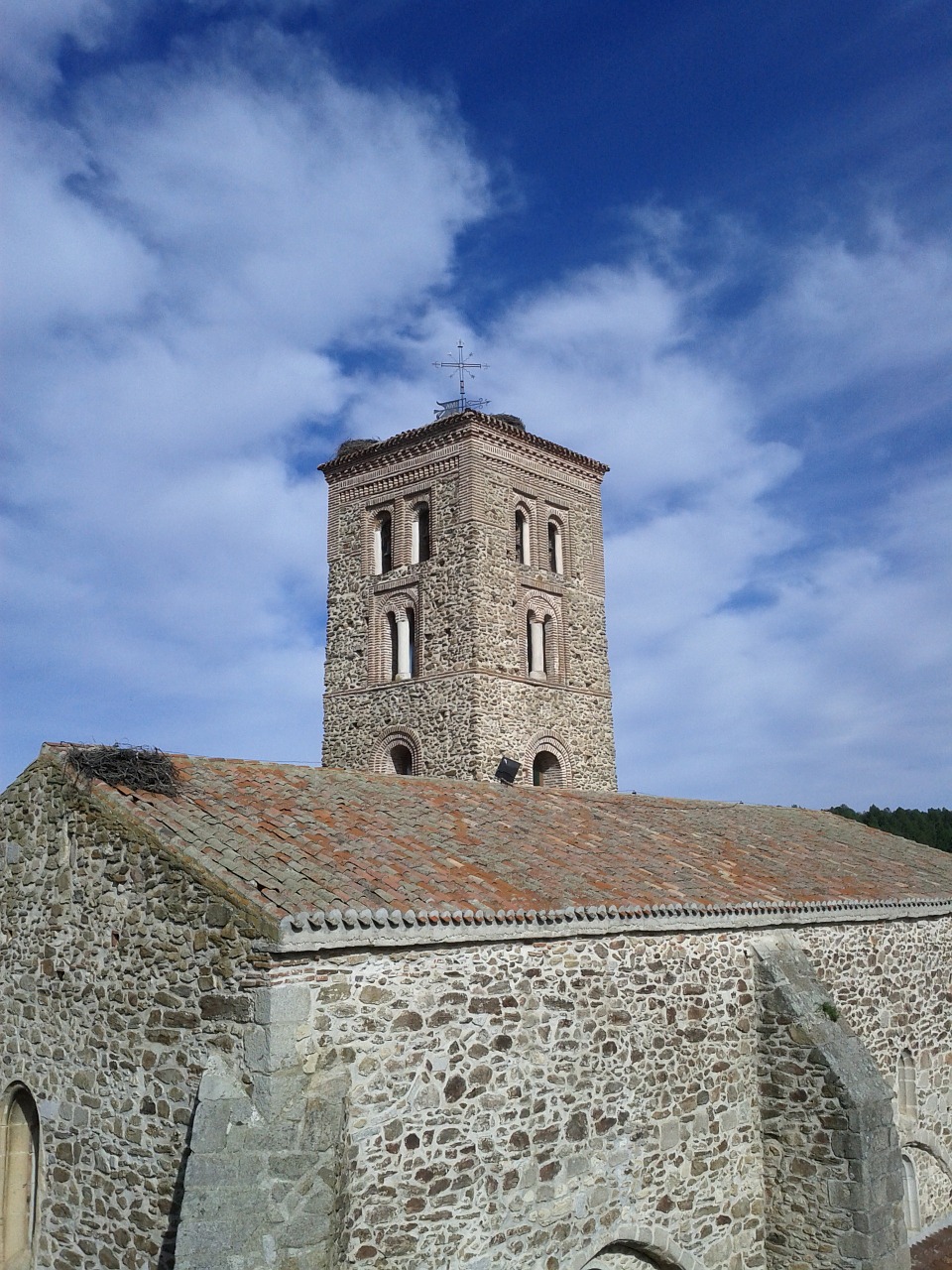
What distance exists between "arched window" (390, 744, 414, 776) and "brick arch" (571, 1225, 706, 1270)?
12417 mm

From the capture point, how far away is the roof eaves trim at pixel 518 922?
24.7ft

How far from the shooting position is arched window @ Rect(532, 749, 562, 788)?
2191cm

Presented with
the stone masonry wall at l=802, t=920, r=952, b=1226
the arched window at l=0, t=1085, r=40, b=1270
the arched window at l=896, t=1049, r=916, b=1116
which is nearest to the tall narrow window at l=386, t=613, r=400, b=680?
the stone masonry wall at l=802, t=920, r=952, b=1226

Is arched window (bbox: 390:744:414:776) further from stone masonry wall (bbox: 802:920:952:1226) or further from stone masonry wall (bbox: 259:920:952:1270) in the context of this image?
stone masonry wall (bbox: 259:920:952:1270)

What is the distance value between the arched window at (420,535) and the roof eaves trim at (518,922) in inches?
492

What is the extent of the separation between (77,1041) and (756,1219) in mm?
6937

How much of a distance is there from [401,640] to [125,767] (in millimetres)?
13121

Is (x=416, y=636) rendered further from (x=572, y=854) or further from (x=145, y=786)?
(x=145, y=786)

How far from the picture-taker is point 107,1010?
868 centimetres

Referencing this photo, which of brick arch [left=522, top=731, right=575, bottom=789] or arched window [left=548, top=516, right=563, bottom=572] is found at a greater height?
arched window [left=548, top=516, right=563, bottom=572]

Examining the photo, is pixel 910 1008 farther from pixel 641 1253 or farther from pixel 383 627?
pixel 383 627

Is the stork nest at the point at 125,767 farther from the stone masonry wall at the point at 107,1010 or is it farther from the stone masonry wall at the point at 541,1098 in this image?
the stone masonry wall at the point at 541,1098

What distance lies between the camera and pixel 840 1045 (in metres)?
10.6

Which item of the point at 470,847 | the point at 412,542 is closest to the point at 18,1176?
the point at 470,847
